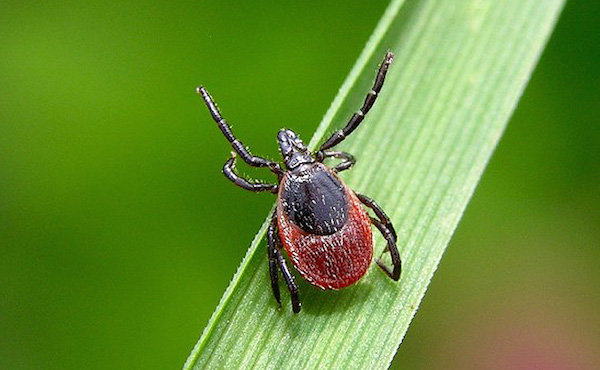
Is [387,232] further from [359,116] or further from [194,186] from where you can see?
[194,186]

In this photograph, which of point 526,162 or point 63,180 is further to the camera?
→ point 526,162

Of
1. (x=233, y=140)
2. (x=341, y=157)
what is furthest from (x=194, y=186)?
(x=341, y=157)

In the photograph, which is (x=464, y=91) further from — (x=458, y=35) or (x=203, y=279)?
(x=203, y=279)

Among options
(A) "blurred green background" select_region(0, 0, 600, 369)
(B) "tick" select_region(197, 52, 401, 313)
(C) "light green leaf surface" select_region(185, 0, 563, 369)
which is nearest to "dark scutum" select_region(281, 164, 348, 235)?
(B) "tick" select_region(197, 52, 401, 313)

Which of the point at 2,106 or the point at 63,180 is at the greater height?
the point at 2,106

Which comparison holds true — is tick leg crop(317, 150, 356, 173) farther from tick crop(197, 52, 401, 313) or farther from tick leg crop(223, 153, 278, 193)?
tick leg crop(223, 153, 278, 193)

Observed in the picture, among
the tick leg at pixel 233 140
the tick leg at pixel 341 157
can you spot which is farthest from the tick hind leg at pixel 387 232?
the tick leg at pixel 233 140

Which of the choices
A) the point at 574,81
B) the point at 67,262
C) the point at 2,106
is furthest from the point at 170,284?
the point at 574,81
